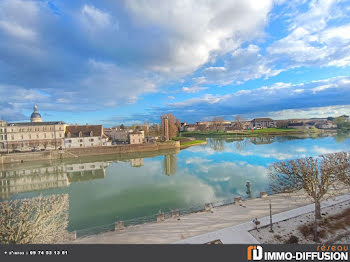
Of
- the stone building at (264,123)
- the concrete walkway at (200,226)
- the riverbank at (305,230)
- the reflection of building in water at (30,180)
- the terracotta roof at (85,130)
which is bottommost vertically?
the reflection of building in water at (30,180)

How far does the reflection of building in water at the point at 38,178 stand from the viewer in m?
17.1

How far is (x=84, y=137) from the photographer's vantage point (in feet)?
120

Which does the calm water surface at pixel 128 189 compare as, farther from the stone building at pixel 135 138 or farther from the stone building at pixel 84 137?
the stone building at pixel 135 138

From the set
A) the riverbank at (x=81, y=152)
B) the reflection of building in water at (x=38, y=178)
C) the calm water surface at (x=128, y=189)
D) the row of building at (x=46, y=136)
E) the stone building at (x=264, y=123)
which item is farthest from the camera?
the stone building at (x=264, y=123)

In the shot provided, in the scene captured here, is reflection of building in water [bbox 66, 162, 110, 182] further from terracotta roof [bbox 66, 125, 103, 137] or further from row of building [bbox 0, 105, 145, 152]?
terracotta roof [bbox 66, 125, 103, 137]

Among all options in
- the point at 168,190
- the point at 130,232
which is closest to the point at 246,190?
the point at 168,190

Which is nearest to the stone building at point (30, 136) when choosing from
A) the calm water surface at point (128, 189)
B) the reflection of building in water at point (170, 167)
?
the calm water surface at point (128, 189)

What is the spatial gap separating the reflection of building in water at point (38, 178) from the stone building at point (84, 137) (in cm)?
1125

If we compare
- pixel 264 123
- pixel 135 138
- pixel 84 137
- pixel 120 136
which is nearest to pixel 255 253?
pixel 135 138

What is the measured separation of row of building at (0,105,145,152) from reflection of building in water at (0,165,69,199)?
1172 cm

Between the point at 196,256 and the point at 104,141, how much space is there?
37882 mm

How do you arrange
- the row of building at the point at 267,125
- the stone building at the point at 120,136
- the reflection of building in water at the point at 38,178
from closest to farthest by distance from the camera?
the reflection of building in water at the point at 38,178, the stone building at the point at 120,136, the row of building at the point at 267,125

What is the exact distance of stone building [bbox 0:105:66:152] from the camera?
34219 millimetres

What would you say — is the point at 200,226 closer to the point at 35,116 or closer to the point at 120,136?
the point at 120,136
